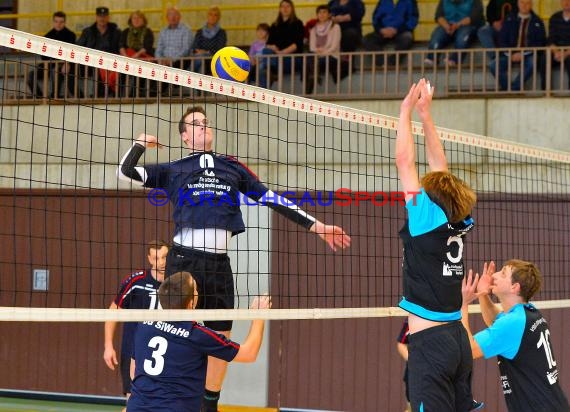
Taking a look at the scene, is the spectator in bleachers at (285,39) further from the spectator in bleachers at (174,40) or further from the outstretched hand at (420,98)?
the outstretched hand at (420,98)

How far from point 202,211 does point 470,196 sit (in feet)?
6.94

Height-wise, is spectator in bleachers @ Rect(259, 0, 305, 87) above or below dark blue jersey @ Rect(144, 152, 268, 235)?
above

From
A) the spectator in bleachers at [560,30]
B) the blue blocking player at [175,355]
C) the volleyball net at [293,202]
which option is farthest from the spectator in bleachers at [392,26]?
the blue blocking player at [175,355]

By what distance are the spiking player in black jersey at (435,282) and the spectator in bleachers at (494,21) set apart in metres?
8.12

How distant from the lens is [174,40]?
14.2 m

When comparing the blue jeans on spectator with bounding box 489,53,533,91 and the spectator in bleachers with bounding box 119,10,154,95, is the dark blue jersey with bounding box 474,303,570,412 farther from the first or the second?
the spectator in bleachers with bounding box 119,10,154,95

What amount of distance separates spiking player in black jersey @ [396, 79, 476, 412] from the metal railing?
6.71m

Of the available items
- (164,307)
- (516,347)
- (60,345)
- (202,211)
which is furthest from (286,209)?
(60,345)

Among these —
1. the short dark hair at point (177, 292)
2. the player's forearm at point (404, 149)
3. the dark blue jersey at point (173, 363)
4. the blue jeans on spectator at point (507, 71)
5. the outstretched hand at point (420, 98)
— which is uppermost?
the blue jeans on spectator at point (507, 71)

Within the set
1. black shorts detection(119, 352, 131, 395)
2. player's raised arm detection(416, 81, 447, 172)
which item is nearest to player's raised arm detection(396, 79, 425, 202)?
player's raised arm detection(416, 81, 447, 172)

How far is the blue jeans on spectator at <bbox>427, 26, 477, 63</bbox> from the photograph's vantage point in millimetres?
13148

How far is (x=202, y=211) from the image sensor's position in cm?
625

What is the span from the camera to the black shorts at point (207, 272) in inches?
245

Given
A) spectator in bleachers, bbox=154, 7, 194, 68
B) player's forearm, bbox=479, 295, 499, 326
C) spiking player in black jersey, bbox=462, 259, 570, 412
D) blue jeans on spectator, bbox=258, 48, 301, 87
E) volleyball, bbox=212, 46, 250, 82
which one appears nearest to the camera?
spiking player in black jersey, bbox=462, 259, 570, 412
